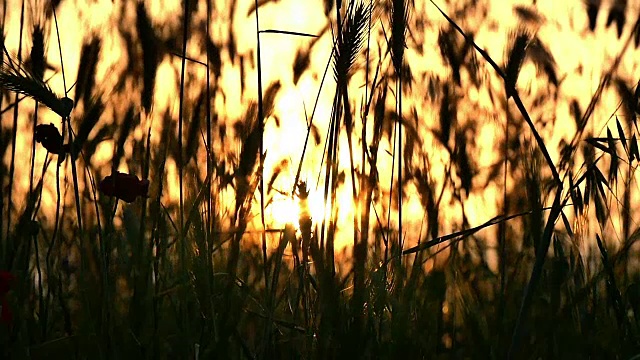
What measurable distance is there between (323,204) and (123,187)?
0.71 ft

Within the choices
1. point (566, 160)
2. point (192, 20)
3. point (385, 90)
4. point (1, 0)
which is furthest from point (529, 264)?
point (1, 0)

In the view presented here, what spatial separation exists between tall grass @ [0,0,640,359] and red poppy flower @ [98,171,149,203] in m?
0.02

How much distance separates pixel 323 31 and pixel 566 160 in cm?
36

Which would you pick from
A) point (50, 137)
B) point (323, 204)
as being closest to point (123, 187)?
point (50, 137)

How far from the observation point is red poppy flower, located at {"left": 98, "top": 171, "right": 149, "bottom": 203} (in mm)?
940

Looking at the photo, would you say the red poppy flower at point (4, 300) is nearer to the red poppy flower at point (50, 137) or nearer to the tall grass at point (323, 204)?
the tall grass at point (323, 204)

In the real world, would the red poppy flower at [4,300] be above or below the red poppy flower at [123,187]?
below

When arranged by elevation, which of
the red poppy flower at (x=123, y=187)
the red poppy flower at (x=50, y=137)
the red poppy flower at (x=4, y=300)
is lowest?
the red poppy flower at (x=4, y=300)

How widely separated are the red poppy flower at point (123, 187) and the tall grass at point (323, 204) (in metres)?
0.02

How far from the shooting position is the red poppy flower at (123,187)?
3.08 ft

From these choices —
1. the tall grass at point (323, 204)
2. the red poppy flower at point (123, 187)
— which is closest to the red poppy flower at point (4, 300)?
the tall grass at point (323, 204)

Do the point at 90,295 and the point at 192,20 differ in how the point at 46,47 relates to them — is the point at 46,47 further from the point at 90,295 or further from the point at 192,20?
the point at 90,295

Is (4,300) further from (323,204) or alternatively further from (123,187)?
(323,204)

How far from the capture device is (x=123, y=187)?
3.15 ft
